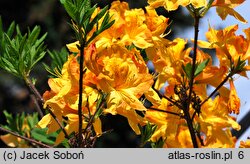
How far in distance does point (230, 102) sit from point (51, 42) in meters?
9.41

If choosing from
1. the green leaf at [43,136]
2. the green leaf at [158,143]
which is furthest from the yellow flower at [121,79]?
the green leaf at [43,136]

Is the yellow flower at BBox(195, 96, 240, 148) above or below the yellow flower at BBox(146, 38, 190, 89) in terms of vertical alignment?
below

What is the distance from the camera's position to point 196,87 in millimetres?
1390

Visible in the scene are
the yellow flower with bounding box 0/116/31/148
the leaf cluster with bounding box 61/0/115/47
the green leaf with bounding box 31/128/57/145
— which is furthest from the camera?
the yellow flower with bounding box 0/116/31/148

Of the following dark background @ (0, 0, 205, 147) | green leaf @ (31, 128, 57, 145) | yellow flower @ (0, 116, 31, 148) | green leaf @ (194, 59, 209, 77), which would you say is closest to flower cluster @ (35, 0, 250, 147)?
green leaf @ (194, 59, 209, 77)

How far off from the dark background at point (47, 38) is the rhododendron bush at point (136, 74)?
25.9 feet

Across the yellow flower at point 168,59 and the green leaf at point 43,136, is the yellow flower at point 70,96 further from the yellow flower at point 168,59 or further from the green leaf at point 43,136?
the green leaf at point 43,136

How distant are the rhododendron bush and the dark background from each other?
7909 mm

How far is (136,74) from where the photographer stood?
1190 mm

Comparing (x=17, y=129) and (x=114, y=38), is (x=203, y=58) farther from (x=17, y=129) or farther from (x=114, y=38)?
(x=17, y=129)

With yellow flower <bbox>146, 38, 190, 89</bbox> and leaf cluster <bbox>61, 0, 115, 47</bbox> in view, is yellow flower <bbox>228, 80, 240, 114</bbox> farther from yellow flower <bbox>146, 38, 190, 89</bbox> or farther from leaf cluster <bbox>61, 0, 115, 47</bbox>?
leaf cluster <bbox>61, 0, 115, 47</bbox>

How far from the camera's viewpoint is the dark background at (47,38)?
9.98 metres

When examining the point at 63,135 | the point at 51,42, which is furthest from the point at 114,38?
the point at 51,42

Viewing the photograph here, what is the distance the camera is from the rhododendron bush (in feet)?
3.83
